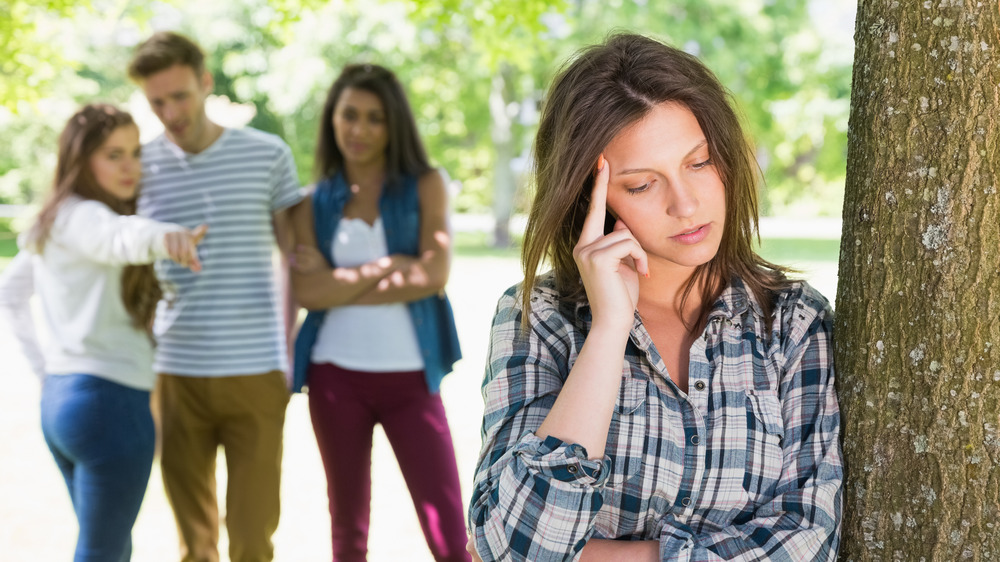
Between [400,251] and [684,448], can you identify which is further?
[400,251]

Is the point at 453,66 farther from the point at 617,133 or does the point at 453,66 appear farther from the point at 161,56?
the point at 617,133

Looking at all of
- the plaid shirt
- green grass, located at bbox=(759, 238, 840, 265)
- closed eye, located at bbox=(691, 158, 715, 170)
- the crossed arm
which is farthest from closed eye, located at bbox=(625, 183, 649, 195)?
green grass, located at bbox=(759, 238, 840, 265)

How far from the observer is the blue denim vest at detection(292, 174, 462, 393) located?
3.88 meters

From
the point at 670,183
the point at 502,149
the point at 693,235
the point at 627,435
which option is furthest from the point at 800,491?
the point at 502,149

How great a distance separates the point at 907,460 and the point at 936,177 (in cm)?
54

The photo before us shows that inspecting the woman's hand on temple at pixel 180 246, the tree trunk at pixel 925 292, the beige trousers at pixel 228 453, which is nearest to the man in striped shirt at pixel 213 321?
the beige trousers at pixel 228 453

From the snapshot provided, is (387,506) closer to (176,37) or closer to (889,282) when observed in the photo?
(176,37)

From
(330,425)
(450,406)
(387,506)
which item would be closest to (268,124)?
(450,406)

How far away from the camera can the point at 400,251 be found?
3975mm

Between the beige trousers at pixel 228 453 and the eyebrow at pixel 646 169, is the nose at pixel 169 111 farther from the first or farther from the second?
the eyebrow at pixel 646 169

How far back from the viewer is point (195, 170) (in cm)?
384

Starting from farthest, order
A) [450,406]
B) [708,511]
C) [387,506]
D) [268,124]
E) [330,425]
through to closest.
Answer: [268,124] < [450,406] < [387,506] < [330,425] < [708,511]

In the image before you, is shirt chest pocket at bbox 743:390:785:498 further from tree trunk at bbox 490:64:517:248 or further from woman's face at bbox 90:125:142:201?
tree trunk at bbox 490:64:517:248

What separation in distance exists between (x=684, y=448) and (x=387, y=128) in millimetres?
2499
